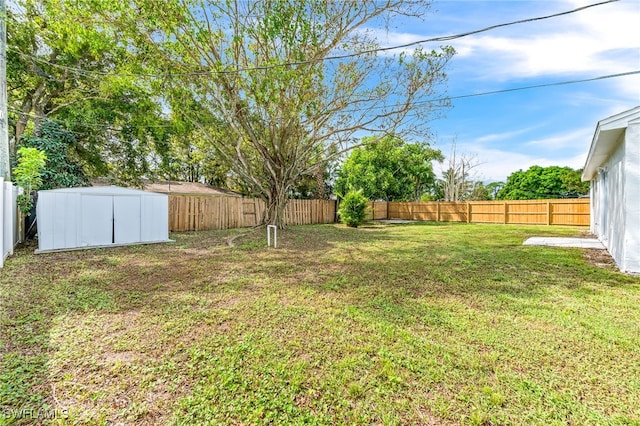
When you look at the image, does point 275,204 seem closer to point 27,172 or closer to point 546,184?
point 27,172

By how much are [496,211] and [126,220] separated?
692 inches

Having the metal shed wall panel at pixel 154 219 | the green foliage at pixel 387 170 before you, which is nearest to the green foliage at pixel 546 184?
the green foliage at pixel 387 170

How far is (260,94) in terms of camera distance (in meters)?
8.39

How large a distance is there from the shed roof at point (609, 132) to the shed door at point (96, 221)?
1036cm

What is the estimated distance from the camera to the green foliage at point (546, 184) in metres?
27.4

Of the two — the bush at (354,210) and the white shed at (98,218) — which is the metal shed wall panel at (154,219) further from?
the bush at (354,210)

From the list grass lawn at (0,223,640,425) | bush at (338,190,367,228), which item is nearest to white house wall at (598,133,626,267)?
grass lawn at (0,223,640,425)

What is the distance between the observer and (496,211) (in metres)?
17.1

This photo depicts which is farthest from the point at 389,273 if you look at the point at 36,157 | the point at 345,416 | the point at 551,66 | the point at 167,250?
the point at 36,157

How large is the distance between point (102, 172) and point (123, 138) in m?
2.09

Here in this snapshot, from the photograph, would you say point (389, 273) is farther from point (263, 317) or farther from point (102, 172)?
point (102, 172)

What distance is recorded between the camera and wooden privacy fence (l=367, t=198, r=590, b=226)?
14.5m

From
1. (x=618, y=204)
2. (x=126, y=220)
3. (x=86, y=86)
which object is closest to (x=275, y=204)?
(x=126, y=220)

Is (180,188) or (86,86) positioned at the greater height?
(86,86)
